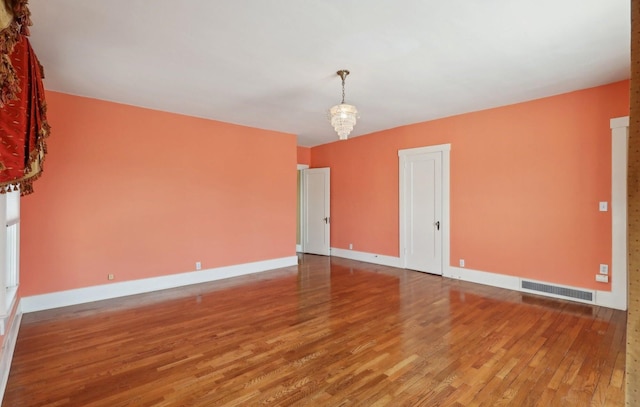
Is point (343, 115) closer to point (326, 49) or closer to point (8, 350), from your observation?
point (326, 49)

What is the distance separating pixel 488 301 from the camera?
404cm

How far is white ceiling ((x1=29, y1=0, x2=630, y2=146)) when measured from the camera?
2270 millimetres

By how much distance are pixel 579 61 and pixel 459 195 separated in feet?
7.97

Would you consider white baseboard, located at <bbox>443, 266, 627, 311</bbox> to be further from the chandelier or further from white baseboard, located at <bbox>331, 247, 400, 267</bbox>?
the chandelier

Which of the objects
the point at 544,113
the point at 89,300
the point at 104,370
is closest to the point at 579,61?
the point at 544,113

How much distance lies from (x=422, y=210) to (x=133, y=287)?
481 centimetres

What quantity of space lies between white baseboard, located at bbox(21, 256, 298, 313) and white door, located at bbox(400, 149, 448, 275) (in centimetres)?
262

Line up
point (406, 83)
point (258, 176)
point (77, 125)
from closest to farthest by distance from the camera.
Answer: point (406, 83), point (77, 125), point (258, 176)

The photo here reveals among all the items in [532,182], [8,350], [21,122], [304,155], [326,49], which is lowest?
[8,350]

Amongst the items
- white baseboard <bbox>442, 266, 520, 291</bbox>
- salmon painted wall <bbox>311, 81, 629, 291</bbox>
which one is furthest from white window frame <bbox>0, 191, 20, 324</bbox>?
white baseboard <bbox>442, 266, 520, 291</bbox>

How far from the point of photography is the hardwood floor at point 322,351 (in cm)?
215

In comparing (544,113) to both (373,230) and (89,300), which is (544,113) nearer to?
(373,230)

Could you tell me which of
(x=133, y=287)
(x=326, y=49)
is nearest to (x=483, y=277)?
(x=326, y=49)

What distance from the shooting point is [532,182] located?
14.4ft
